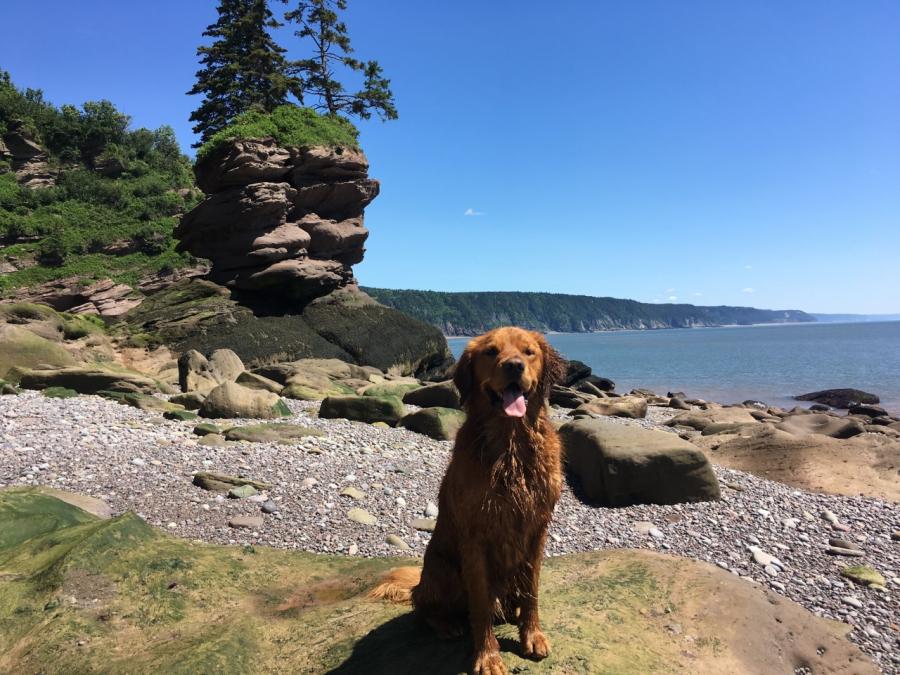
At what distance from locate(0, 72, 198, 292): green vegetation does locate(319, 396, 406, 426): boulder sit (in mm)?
17358

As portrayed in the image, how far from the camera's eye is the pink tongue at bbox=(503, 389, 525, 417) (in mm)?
3311

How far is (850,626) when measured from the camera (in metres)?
5.27

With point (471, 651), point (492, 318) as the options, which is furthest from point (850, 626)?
point (492, 318)

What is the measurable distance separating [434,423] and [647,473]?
5061 millimetres

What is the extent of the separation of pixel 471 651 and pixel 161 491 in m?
5.76

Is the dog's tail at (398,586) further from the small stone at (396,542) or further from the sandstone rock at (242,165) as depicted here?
the sandstone rock at (242,165)

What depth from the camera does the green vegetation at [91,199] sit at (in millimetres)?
25750

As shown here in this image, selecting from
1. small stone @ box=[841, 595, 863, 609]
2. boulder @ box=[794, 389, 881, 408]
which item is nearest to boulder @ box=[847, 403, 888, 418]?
boulder @ box=[794, 389, 881, 408]

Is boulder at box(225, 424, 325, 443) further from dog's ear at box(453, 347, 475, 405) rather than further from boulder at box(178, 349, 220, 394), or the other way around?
dog's ear at box(453, 347, 475, 405)

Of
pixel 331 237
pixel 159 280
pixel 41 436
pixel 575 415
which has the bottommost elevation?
pixel 575 415

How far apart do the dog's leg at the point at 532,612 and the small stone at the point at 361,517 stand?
4.23 metres

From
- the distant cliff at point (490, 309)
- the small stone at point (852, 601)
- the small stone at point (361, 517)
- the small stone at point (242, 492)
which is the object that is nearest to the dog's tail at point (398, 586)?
the small stone at point (361, 517)

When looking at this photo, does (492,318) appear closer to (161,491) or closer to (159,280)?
(159,280)

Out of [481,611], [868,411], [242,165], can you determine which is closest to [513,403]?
[481,611]
